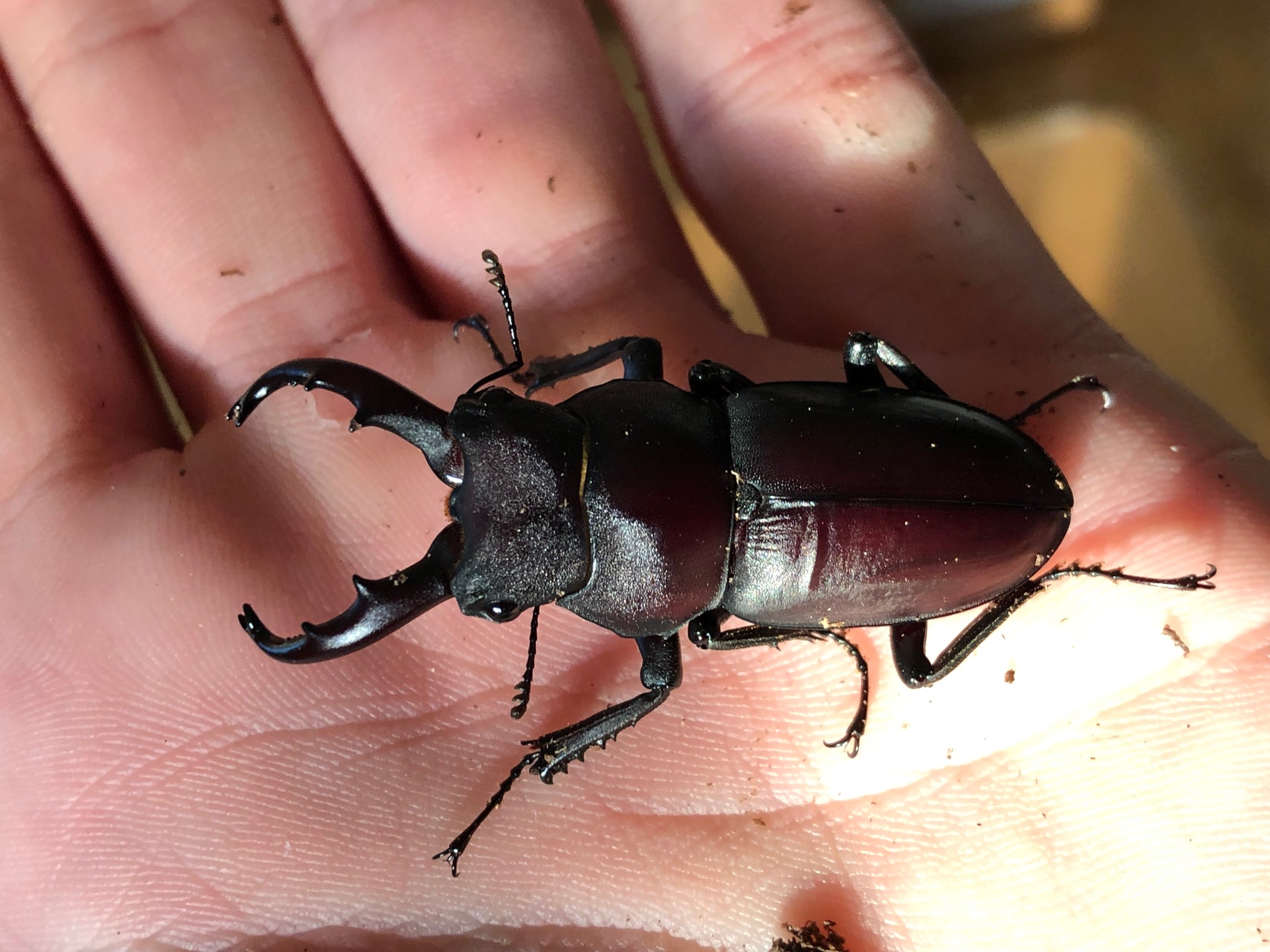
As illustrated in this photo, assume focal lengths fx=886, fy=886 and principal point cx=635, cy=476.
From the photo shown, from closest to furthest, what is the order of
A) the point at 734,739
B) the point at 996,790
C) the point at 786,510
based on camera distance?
the point at 786,510 < the point at 996,790 < the point at 734,739

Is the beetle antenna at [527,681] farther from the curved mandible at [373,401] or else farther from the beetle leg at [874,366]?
the beetle leg at [874,366]

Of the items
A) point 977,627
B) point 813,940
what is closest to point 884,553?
point 977,627

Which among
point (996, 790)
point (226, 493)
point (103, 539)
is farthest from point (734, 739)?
point (103, 539)

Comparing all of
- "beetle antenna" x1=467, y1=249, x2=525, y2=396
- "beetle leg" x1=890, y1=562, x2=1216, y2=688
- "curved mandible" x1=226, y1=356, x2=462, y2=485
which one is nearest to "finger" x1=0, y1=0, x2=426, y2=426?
"beetle antenna" x1=467, y1=249, x2=525, y2=396

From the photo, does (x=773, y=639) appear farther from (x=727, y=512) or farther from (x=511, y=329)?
(x=511, y=329)

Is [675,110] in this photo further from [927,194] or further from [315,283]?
[315,283]

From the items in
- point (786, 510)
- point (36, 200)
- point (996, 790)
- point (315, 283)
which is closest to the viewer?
point (786, 510)

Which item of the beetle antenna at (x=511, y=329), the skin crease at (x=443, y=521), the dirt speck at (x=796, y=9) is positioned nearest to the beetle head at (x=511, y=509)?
the beetle antenna at (x=511, y=329)
